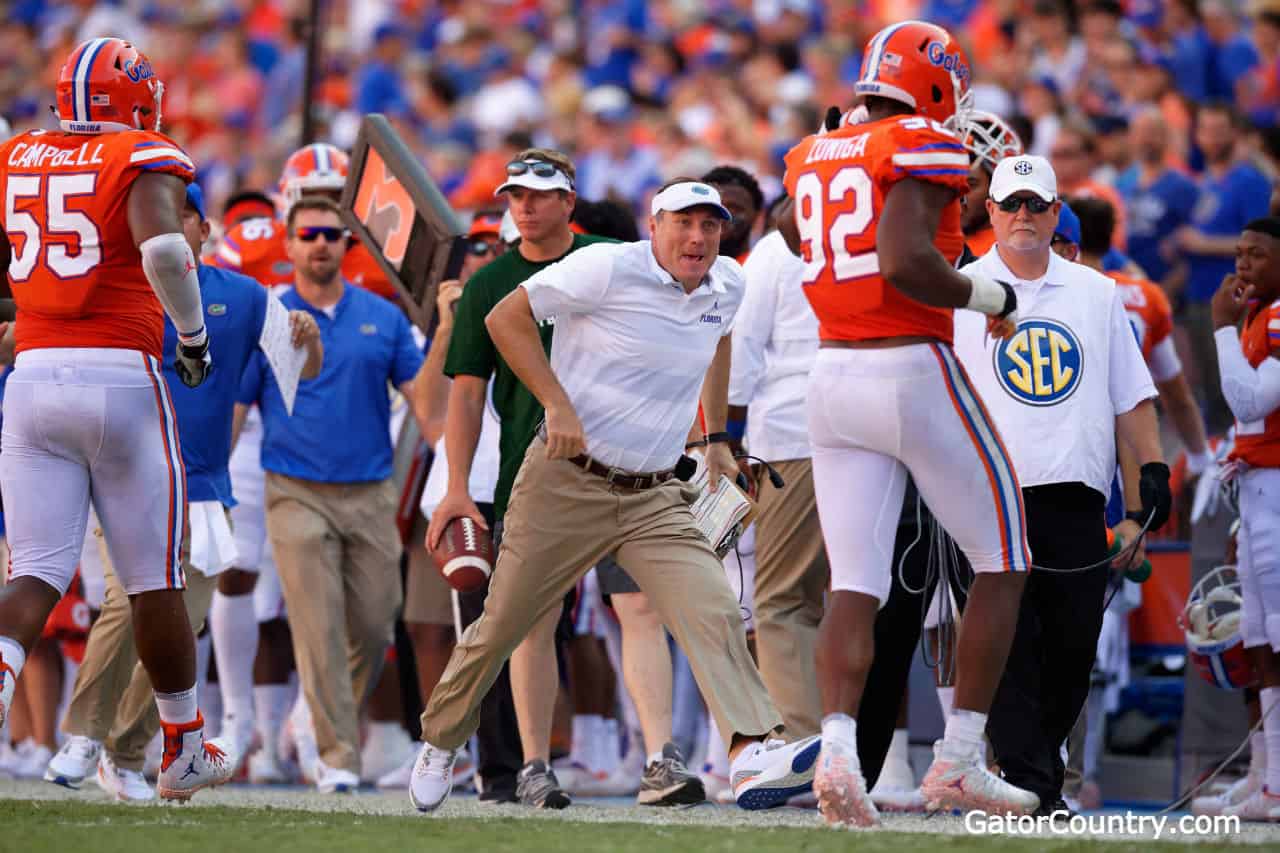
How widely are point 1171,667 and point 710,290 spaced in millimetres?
3197

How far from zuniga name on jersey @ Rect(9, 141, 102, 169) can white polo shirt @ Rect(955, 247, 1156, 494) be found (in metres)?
2.80

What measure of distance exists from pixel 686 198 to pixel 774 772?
5.80ft

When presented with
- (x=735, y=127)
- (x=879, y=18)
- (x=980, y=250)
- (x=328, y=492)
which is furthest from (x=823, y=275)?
(x=879, y=18)

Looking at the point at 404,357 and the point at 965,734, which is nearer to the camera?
the point at 965,734

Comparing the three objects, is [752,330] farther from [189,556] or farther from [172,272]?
[172,272]

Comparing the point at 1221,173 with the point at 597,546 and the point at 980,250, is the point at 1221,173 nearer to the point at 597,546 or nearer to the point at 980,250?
the point at 980,250

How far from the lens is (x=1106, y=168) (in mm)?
11953

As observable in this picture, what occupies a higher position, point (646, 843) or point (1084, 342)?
point (1084, 342)

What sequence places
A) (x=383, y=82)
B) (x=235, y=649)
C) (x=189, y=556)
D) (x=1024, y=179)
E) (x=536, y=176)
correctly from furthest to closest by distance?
(x=383, y=82) → (x=235, y=649) → (x=189, y=556) → (x=536, y=176) → (x=1024, y=179)

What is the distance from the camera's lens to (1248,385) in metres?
7.16

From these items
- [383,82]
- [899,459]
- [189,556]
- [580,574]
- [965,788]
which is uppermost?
[383,82]

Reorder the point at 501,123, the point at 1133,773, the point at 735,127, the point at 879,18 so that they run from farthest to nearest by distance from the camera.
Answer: the point at 501,123 < the point at 879,18 < the point at 735,127 < the point at 1133,773

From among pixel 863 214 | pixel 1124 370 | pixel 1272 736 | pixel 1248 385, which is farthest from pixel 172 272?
pixel 1272 736

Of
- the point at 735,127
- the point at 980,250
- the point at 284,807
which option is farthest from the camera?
the point at 735,127
